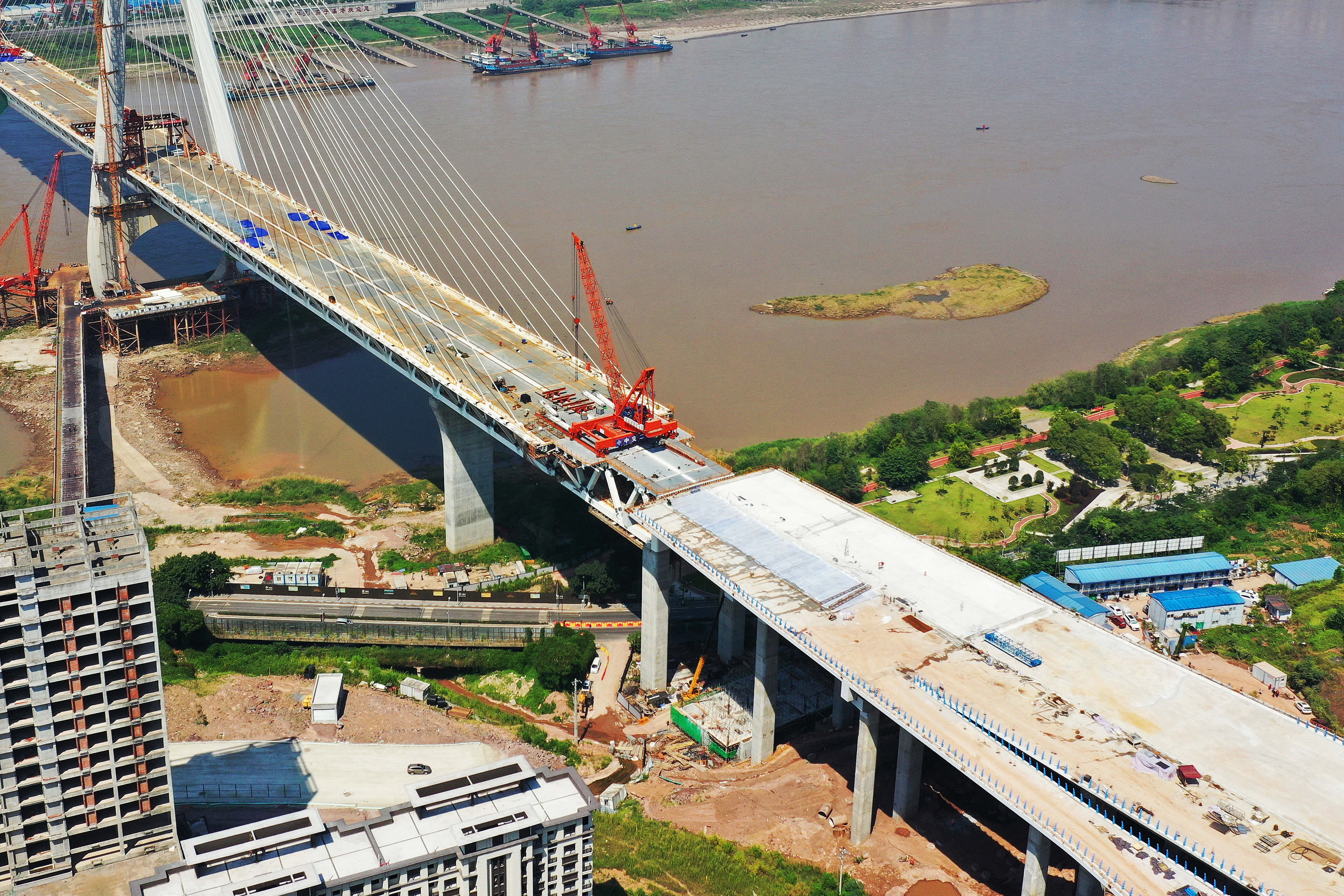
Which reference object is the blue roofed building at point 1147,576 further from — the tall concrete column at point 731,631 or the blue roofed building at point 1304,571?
the tall concrete column at point 731,631

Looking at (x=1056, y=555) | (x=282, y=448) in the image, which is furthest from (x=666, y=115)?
(x=1056, y=555)

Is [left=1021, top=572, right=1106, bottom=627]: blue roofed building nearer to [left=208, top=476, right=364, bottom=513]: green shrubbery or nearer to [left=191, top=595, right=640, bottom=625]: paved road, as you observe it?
[left=191, top=595, right=640, bottom=625]: paved road

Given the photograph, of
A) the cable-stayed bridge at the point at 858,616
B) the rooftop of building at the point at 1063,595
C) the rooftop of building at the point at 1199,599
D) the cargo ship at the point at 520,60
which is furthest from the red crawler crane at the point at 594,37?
the rooftop of building at the point at 1199,599

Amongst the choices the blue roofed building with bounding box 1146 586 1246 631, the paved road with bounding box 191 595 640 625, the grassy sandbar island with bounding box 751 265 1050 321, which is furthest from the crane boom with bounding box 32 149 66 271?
the blue roofed building with bounding box 1146 586 1246 631

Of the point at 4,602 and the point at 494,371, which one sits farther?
the point at 494,371

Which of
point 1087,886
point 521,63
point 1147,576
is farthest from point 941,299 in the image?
point 521,63

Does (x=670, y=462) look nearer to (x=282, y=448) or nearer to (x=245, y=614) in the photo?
(x=245, y=614)
